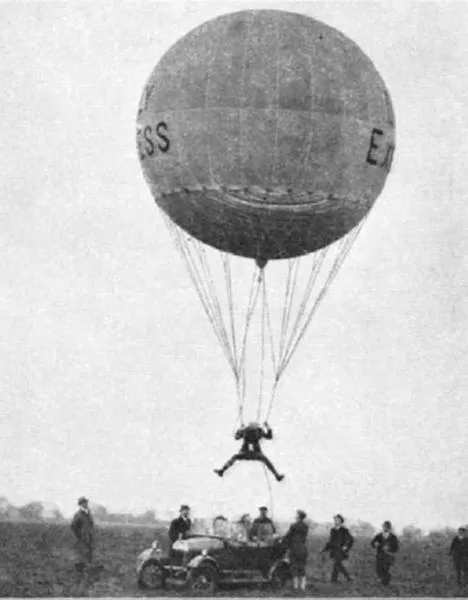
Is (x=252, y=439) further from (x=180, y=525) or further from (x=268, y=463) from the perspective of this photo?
(x=180, y=525)

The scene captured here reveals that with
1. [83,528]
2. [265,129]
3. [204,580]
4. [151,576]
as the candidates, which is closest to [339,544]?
[204,580]

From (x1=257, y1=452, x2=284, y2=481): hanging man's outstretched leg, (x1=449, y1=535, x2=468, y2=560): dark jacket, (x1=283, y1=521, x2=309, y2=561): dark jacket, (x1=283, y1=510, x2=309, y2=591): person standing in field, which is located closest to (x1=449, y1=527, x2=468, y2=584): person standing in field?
(x1=449, y1=535, x2=468, y2=560): dark jacket

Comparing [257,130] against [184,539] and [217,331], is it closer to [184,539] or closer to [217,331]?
[217,331]

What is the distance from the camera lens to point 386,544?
2575cm

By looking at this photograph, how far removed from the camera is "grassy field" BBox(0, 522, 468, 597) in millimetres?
22797

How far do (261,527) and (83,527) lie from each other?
11.3ft

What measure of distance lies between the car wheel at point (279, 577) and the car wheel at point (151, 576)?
179 cm

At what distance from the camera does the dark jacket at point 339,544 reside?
25531mm

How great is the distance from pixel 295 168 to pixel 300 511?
5.77 m

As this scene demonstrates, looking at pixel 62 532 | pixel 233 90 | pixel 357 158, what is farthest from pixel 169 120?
pixel 62 532

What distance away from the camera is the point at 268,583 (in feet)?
76.8

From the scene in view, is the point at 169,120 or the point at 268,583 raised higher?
the point at 169,120

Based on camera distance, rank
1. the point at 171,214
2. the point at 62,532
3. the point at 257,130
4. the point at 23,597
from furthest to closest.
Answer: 1. the point at 62,532
2. the point at 171,214
3. the point at 257,130
4. the point at 23,597

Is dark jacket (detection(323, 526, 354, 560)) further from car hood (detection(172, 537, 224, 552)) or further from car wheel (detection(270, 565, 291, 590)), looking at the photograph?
car hood (detection(172, 537, 224, 552))
